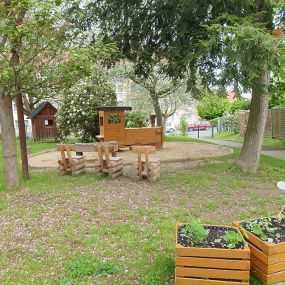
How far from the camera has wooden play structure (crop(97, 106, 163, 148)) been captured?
443 inches

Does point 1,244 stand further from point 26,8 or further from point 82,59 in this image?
point 26,8

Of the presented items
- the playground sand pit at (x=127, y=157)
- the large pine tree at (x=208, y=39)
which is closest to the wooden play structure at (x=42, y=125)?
the playground sand pit at (x=127, y=157)

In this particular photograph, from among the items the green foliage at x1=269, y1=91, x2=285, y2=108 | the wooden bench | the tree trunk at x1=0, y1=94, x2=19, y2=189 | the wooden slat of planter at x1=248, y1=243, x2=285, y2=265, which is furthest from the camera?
the green foliage at x1=269, y1=91, x2=285, y2=108

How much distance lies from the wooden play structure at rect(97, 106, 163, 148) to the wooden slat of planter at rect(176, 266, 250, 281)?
8.55m

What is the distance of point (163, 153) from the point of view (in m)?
11.2

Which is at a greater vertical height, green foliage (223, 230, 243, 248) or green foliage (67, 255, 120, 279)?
green foliage (223, 230, 243, 248)

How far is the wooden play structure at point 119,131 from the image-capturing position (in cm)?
1126

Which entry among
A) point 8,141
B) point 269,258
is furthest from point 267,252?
point 8,141

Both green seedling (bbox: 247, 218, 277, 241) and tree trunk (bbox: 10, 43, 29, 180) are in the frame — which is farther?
tree trunk (bbox: 10, 43, 29, 180)

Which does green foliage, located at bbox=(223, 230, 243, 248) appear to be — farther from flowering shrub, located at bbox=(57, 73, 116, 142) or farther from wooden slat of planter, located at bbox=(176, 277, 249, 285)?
flowering shrub, located at bbox=(57, 73, 116, 142)

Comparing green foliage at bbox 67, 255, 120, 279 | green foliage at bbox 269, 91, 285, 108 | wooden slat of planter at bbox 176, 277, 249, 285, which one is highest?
green foliage at bbox 269, 91, 285, 108

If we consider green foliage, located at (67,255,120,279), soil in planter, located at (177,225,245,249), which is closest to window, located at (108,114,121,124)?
green foliage, located at (67,255,120,279)

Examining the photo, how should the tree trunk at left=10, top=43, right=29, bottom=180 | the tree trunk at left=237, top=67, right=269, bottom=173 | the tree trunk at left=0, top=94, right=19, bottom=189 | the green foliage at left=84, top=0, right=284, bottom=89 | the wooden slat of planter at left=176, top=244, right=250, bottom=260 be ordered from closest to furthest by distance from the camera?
the wooden slat of planter at left=176, top=244, right=250, bottom=260, the green foliage at left=84, top=0, right=284, bottom=89, the tree trunk at left=10, top=43, right=29, bottom=180, the tree trunk at left=0, top=94, right=19, bottom=189, the tree trunk at left=237, top=67, right=269, bottom=173

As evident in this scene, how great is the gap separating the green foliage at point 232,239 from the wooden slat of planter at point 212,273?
219 millimetres
